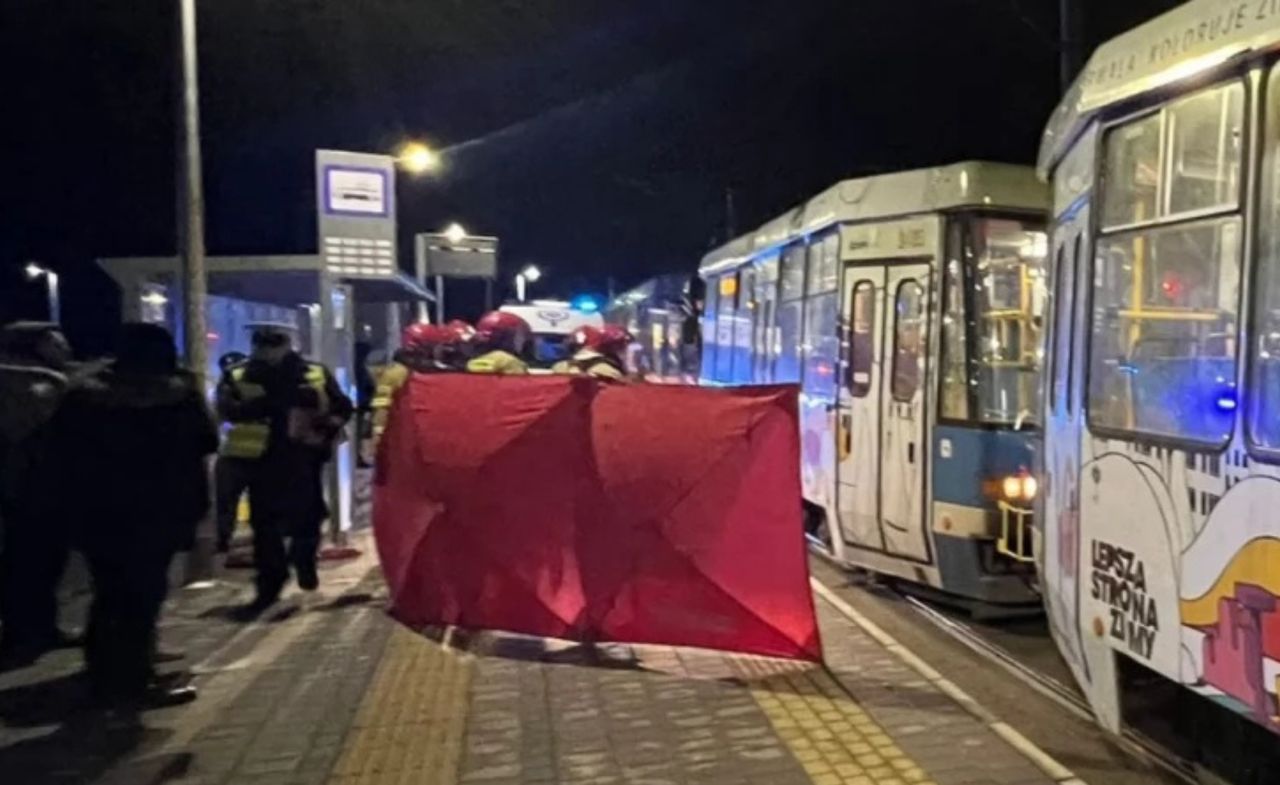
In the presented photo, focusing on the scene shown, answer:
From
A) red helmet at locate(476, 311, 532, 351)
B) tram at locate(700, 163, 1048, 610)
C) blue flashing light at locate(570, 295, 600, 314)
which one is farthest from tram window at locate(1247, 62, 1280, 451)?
blue flashing light at locate(570, 295, 600, 314)

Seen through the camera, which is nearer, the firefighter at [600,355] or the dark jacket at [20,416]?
the dark jacket at [20,416]

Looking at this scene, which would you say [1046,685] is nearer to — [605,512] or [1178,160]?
[605,512]

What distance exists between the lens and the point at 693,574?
8508 millimetres

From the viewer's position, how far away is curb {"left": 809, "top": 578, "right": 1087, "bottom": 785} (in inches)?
253

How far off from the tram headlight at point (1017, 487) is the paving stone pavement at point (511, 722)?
1.36 metres

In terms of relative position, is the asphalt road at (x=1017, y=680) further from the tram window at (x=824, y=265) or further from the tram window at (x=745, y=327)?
the tram window at (x=745, y=327)

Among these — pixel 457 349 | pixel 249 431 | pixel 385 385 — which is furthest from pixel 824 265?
pixel 249 431

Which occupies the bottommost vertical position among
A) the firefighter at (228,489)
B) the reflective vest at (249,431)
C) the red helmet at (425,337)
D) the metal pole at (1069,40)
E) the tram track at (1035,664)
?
the tram track at (1035,664)

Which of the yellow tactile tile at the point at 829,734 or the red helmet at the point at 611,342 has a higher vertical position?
the red helmet at the point at 611,342

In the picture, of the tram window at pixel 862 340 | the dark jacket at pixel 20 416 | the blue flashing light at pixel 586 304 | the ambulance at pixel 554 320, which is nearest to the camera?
the dark jacket at pixel 20 416

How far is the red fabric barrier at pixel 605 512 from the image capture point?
8422 millimetres

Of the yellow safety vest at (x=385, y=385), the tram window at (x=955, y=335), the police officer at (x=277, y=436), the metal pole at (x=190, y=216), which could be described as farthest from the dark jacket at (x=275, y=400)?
the tram window at (x=955, y=335)

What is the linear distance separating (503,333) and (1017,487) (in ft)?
19.9

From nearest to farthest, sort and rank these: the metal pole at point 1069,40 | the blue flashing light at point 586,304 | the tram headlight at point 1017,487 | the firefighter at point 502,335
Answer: the tram headlight at point 1017,487 < the metal pole at point 1069,40 < the firefighter at point 502,335 < the blue flashing light at point 586,304
